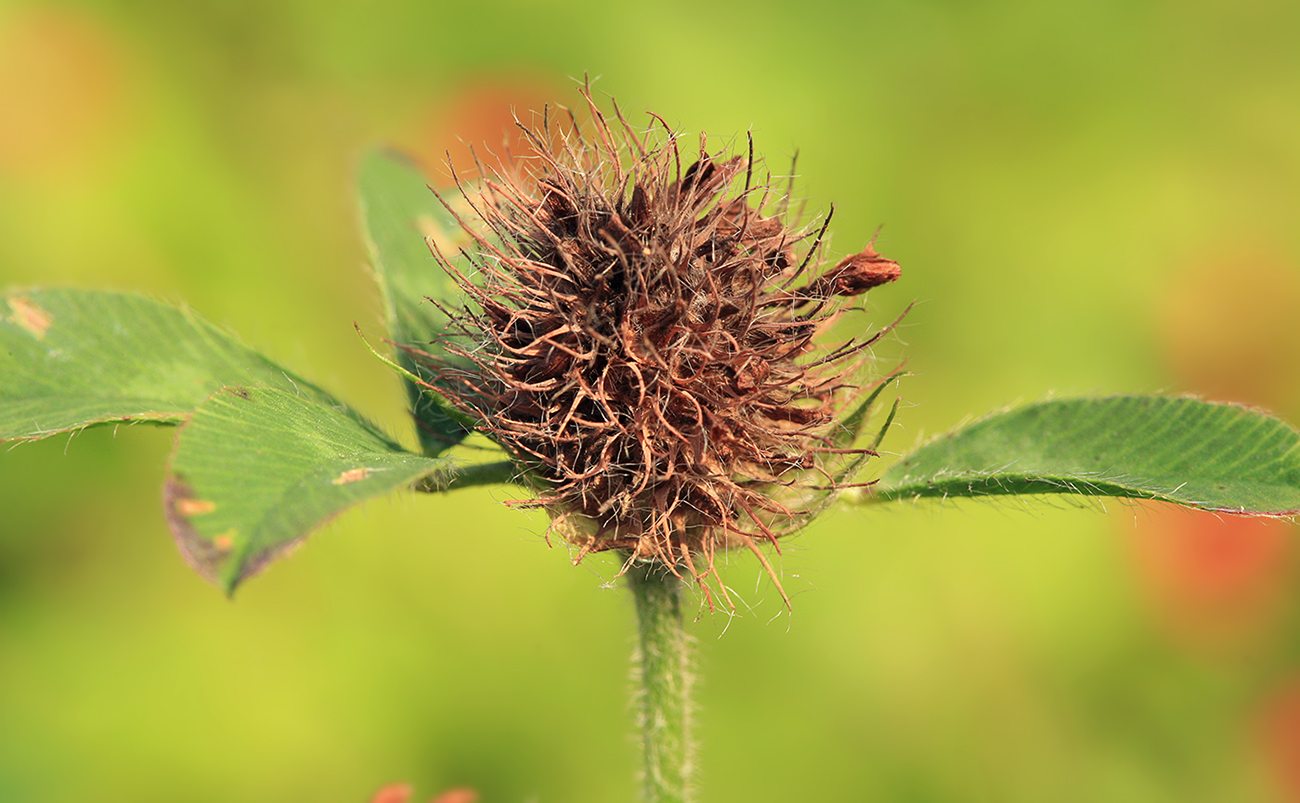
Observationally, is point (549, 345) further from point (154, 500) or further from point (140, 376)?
point (154, 500)

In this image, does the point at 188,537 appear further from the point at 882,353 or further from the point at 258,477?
the point at 882,353

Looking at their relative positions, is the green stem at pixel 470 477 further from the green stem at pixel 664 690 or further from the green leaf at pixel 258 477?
the green stem at pixel 664 690

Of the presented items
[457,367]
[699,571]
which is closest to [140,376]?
[457,367]

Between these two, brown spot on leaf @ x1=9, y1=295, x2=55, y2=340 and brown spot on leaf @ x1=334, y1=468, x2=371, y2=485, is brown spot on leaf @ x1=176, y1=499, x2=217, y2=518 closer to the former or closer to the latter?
brown spot on leaf @ x1=334, y1=468, x2=371, y2=485

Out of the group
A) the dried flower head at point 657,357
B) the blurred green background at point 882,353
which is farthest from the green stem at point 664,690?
the blurred green background at point 882,353

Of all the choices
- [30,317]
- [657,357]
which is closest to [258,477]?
[657,357]

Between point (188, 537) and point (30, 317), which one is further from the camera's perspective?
point (30, 317)

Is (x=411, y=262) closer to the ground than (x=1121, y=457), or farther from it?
farther from it
